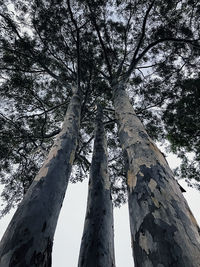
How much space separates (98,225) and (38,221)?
781mm

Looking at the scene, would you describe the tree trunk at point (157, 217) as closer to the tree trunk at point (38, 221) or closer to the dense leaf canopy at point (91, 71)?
the tree trunk at point (38, 221)

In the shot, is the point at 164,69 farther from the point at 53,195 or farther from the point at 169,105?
the point at 53,195

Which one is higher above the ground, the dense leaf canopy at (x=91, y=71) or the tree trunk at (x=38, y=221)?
the dense leaf canopy at (x=91, y=71)

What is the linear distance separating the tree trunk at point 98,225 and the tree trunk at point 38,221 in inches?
17.6

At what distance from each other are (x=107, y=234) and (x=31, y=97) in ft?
19.4

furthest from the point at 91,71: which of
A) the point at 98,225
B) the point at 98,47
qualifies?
the point at 98,225

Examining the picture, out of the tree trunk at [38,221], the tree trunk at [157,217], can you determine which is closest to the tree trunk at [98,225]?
the tree trunk at [38,221]

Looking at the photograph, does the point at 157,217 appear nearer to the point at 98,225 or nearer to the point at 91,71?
the point at 98,225

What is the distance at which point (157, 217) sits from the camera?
0.92 meters

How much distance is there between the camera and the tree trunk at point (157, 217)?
2.37 ft

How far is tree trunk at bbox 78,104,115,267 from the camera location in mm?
1520

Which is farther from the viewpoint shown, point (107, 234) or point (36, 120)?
point (36, 120)

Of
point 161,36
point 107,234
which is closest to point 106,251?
point 107,234

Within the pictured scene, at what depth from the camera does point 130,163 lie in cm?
150
